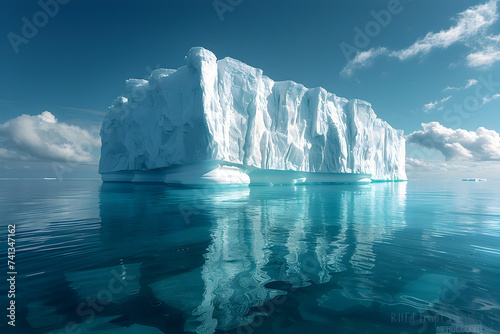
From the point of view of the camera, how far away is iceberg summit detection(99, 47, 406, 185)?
22188 millimetres

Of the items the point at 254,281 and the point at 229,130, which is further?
the point at 229,130

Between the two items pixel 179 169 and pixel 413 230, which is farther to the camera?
pixel 179 169

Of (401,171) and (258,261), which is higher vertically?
(401,171)

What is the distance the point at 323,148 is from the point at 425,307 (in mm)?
29188

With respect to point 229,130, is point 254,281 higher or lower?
lower

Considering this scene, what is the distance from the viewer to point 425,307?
284 cm

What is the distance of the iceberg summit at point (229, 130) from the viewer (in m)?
22.2

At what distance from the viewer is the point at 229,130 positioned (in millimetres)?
24672

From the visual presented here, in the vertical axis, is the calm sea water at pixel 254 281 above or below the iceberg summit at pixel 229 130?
below

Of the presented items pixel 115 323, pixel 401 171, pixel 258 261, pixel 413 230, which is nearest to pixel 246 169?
pixel 413 230

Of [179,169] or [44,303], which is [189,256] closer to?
[44,303]

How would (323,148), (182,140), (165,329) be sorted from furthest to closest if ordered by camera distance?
(323,148)
(182,140)
(165,329)

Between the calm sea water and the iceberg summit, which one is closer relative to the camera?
the calm sea water

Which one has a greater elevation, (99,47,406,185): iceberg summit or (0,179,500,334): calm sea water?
(99,47,406,185): iceberg summit
